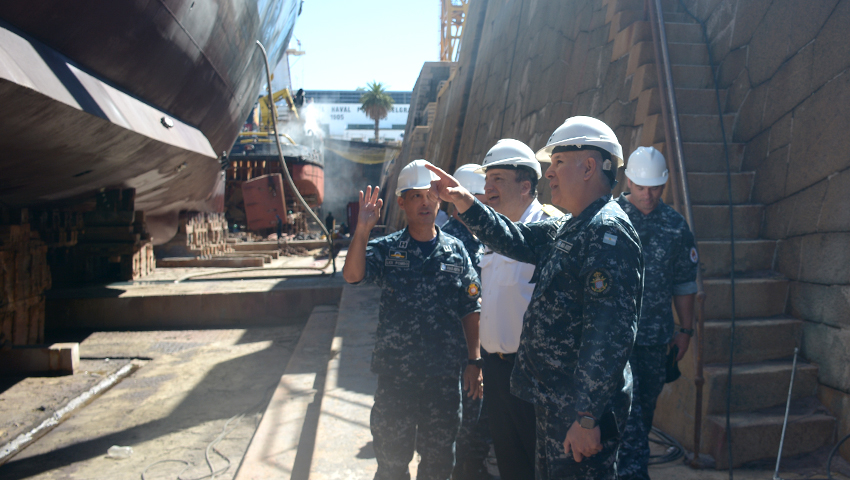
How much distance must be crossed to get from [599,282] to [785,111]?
9.16 feet

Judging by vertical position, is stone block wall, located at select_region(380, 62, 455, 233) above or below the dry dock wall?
above

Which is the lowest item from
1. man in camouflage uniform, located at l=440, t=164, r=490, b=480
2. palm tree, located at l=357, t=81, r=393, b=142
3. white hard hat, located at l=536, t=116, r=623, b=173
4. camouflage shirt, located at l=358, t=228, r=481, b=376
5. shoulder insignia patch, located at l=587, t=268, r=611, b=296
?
man in camouflage uniform, located at l=440, t=164, r=490, b=480

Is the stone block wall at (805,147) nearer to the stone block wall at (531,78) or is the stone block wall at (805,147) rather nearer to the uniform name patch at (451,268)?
the stone block wall at (531,78)

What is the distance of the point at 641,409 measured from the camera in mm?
2375

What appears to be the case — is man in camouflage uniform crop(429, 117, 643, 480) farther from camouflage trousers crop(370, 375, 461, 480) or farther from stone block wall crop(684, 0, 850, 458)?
stone block wall crop(684, 0, 850, 458)

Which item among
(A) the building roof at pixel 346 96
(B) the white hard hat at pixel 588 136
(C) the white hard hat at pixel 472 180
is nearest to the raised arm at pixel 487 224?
(B) the white hard hat at pixel 588 136

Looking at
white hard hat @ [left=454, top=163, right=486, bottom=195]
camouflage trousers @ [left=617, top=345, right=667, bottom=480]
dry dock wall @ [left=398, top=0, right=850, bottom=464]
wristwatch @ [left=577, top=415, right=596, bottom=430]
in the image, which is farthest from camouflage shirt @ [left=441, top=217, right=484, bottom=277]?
dry dock wall @ [left=398, top=0, right=850, bottom=464]

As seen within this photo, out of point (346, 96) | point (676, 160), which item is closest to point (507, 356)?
point (676, 160)

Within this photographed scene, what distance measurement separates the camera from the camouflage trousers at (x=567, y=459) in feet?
4.97

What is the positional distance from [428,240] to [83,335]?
685cm

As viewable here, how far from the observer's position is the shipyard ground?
9.78 feet

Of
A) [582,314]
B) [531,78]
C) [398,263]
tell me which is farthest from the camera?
[531,78]

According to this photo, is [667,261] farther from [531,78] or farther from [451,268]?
[531,78]

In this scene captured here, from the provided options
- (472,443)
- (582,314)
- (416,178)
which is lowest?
(472,443)
